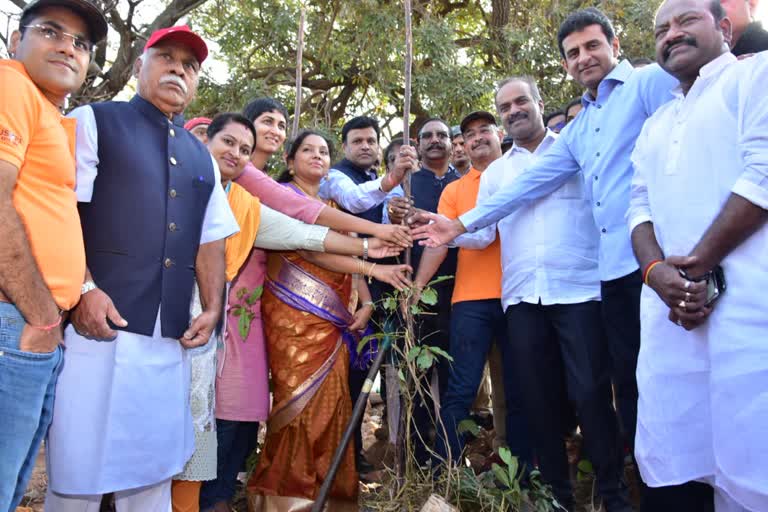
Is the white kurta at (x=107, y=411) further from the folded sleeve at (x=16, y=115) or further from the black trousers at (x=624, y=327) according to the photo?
the black trousers at (x=624, y=327)

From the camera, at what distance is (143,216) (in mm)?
2141

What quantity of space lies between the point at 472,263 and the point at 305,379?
114 centimetres

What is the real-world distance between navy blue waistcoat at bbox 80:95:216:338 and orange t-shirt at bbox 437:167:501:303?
5.25 ft

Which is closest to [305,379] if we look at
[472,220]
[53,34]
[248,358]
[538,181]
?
[248,358]

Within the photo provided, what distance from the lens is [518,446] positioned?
3.29 metres

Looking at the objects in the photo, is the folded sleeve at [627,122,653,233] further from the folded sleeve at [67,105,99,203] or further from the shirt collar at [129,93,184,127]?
the folded sleeve at [67,105,99,203]

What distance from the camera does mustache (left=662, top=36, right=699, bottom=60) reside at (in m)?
2.12

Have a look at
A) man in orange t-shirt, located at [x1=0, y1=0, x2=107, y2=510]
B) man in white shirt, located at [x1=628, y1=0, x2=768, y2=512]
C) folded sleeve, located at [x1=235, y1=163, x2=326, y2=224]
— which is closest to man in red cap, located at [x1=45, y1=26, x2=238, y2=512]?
man in orange t-shirt, located at [x1=0, y1=0, x2=107, y2=510]

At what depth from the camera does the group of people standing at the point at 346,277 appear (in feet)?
5.98

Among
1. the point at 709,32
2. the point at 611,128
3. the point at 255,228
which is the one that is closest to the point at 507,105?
the point at 611,128

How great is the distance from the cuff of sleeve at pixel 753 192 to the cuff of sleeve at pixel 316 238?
6.31ft

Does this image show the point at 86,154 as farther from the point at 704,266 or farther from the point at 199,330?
the point at 704,266

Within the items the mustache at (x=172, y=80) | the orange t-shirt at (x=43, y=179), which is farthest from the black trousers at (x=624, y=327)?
the orange t-shirt at (x=43, y=179)

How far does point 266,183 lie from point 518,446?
6.55 ft
